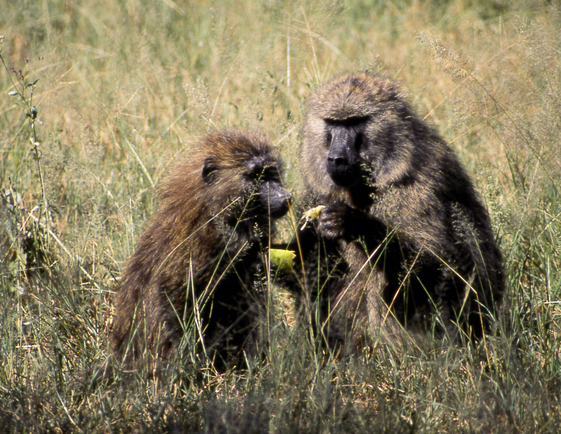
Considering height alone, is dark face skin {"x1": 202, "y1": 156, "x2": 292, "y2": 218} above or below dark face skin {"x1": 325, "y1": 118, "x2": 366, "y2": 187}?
below

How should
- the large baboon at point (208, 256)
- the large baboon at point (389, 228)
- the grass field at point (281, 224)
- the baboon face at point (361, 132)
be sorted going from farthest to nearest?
the baboon face at point (361, 132), the large baboon at point (389, 228), the large baboon at point (208, 256), the grass field at point (281, 224)

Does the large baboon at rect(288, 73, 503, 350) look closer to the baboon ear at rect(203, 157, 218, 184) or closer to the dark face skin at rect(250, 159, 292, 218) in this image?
the dark face skin at rect(250, 159, 292, 218)

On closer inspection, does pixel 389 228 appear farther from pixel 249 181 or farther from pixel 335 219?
pixel 249 181

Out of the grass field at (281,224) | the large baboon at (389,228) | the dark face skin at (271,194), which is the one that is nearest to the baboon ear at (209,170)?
the dark face skin at (271,194)

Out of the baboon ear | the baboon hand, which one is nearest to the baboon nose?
the baboon hand

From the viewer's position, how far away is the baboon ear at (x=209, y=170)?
3785mm

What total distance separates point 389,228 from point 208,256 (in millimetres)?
1116

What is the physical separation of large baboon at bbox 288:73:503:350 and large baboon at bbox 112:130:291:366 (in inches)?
14.9

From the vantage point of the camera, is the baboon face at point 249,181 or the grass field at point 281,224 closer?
the grass field at point 281,224

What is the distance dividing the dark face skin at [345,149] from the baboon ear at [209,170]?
2.35 ft

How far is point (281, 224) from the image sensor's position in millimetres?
4949

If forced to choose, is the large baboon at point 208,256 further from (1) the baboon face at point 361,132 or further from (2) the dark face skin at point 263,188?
(1) the baboon face at point 361,132

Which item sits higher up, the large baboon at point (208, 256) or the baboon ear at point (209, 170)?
the baboon ear at point (209, 170)

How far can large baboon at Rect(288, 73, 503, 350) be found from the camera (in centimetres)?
371
